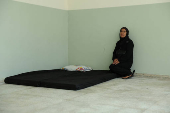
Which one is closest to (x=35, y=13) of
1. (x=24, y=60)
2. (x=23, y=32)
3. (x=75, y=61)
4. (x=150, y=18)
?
(x=23, y=32)

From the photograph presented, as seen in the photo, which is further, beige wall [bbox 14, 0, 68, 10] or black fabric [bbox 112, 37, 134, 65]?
beige wall [bbox 14, 0, 68, 10]

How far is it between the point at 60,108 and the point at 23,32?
10.1 ft

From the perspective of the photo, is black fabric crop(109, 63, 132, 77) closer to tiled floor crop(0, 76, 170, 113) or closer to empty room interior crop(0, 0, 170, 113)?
empty room interior crop(0, 0, 170, 113)

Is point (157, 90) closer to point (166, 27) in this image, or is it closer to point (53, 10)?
point (166, 27)

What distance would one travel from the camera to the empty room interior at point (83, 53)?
3730 millimetres

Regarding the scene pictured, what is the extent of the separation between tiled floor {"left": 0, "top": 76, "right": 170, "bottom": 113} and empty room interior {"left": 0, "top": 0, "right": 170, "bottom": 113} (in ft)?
0.04

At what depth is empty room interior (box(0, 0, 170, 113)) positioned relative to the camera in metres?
3.73

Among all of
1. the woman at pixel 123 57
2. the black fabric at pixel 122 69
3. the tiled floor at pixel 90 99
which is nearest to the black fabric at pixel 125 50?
the woman at pixel 123 57

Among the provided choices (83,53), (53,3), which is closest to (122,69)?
(83,53)

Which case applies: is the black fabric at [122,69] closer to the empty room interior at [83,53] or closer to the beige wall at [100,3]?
the empty room interior at [83,53]

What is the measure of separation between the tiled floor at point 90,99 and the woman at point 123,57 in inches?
37.7

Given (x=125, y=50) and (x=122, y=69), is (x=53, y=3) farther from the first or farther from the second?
(x=122, y=69)

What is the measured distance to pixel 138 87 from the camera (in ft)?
15.1

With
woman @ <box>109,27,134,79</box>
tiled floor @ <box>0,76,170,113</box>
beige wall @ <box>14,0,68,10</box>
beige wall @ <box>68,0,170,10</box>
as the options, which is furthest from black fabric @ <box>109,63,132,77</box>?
beige wall @ <box>14,0,68,10</box>
